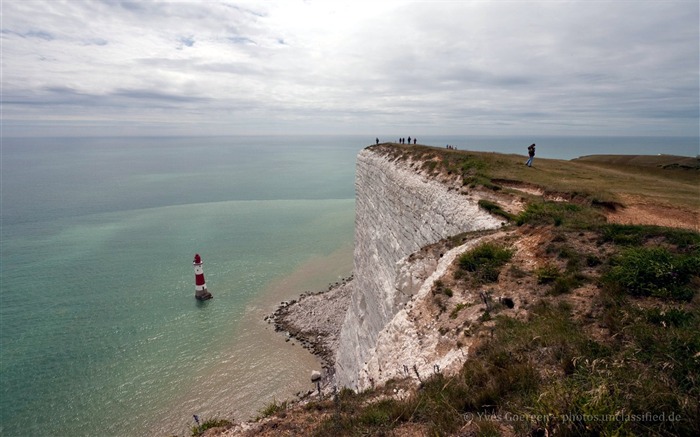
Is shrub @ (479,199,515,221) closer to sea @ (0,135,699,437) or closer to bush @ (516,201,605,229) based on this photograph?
bush @ (516,201,605,229)

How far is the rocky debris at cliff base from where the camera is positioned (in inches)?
1107

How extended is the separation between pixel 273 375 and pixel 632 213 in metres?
23.4

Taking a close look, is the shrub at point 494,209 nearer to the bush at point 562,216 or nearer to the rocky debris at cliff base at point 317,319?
the bush at point 562,216

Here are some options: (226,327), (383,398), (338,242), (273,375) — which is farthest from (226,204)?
(383,398)

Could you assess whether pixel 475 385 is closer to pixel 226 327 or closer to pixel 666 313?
pixel 666 313

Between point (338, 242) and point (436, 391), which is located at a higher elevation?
point (436, 391)

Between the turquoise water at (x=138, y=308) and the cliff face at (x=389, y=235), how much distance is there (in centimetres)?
722

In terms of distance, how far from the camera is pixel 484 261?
29.9 ft

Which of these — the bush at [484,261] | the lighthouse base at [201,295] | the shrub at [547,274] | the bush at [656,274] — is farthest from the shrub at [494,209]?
the lighthouse base at [201,295]

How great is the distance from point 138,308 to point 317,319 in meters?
16.9

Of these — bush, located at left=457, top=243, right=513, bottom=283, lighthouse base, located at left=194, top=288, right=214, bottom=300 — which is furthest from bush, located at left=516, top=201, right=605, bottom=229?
lighthouse base, located at left=194, top=288, right=214, bottom=300

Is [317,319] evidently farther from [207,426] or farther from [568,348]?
[568,348]

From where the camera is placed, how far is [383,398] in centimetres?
579

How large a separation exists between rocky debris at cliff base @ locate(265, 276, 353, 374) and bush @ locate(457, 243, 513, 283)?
19389mm
